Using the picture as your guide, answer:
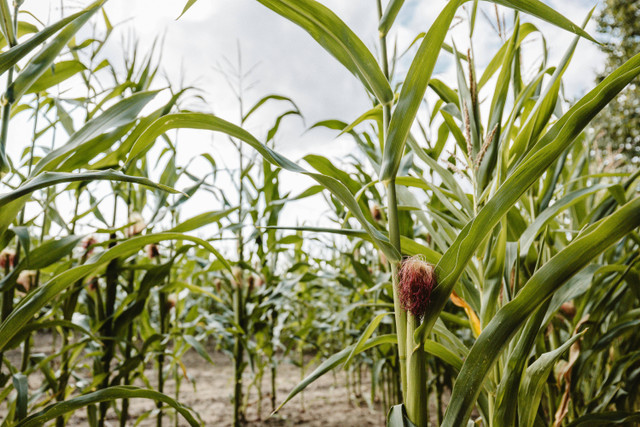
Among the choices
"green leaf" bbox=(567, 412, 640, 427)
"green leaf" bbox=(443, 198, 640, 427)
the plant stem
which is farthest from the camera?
"green leaf" bbox=(567, 412, 640, 427)

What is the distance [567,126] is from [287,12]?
36 cm

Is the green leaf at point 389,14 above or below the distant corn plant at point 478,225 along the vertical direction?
above

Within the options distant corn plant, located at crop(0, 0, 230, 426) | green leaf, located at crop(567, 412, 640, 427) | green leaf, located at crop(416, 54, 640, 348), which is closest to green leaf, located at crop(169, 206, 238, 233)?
distant corn plant, located at crop(0, 0, 230, 426)

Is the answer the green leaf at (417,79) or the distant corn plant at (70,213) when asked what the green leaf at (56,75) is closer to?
the distant corn plant at (70,213)

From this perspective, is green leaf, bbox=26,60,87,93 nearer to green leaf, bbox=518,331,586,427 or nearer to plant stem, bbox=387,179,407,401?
plant stem, bbox=387,179,407,401

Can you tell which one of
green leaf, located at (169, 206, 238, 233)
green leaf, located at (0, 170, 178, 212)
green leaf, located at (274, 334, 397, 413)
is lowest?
green leaf, located at (274, 334, 397, 413)

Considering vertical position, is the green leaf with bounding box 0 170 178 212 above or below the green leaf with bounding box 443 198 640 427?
above

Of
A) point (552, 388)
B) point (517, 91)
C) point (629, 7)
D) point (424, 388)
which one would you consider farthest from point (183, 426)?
point (629, 7)

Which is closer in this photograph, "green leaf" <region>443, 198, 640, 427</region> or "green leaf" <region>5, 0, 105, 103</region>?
"green leaf" <region>443, 198, 640, 427</region>

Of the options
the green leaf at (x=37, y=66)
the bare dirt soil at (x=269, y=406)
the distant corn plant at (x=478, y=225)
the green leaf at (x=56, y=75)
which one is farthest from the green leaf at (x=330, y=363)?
the bare dirt soil at (x=269, y=406)

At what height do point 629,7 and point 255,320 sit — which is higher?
point 629,7

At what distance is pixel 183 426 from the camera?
7.22 ft

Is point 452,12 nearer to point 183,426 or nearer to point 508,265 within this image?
point 508,265

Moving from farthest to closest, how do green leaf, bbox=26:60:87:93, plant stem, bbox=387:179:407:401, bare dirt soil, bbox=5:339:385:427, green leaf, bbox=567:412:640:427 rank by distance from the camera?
bare dirt soil, bbox=5:339:385:427 → green leaf, bbox=26:60:87:93 → green leaf, bbox=567:412:640:427 → plant stem, bbox=387:179:407:401
